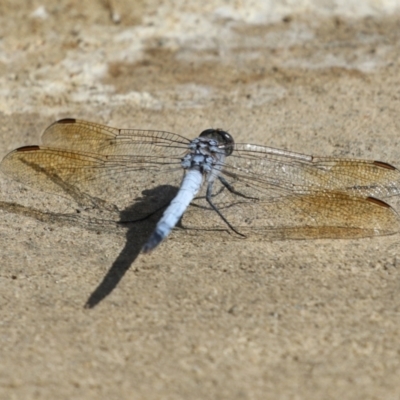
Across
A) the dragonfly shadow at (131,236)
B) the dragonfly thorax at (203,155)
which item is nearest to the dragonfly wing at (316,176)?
the dragonfly thorax at (203,155)

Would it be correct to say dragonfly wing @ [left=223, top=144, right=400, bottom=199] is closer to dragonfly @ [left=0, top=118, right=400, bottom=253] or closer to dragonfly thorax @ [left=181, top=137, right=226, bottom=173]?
dragonfly @ [left=0, top=118, right=400, bottom=253]

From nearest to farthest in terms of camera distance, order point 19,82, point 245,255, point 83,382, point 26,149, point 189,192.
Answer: point 83,382
point 245,255
point 189,192
point 26,149
point 19,82

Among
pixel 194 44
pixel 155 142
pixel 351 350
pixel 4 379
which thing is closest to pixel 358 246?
pixel 351 350

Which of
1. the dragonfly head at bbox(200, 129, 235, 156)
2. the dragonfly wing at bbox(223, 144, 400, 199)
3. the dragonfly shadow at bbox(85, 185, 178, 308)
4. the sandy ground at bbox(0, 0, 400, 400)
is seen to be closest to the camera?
the sandy ground at bbox(0, 0, 400, 400)

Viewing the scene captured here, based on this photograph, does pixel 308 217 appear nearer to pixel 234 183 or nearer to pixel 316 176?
pixel 316 176

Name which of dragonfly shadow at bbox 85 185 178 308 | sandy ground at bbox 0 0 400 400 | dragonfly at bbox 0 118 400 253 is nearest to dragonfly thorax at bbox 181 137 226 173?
dragonfly at bbox 0 118 400 253

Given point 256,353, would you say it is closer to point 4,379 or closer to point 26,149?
point 4,379
